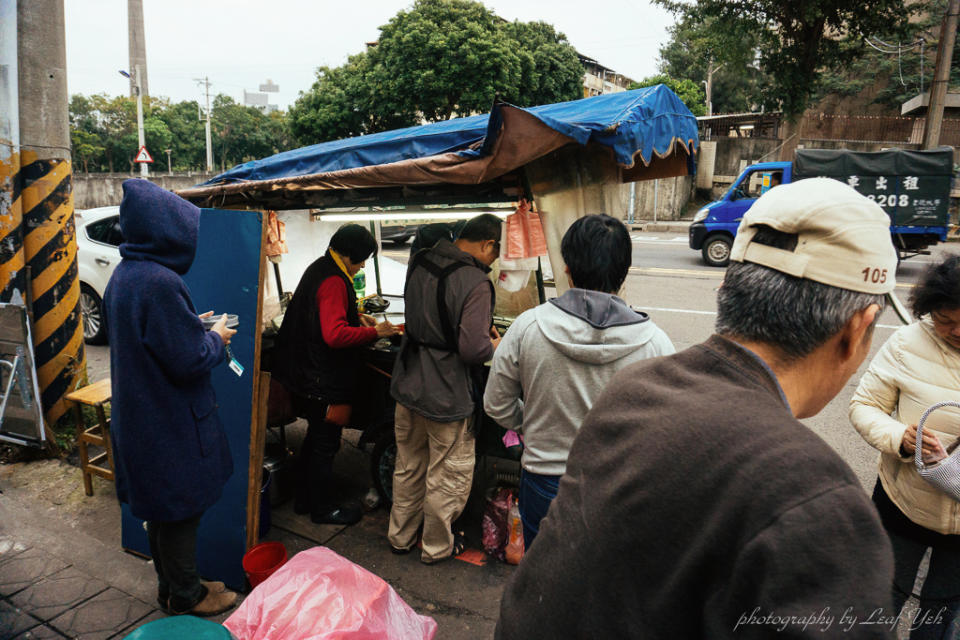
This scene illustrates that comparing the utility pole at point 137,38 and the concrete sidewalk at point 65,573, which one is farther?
the utility pole at point 137,38

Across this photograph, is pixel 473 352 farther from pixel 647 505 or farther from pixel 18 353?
pixel 18 353

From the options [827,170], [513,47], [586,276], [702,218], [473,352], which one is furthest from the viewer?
[513,47]

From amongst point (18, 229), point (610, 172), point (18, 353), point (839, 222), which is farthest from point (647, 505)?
point (18, 229)

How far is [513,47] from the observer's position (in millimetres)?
20750

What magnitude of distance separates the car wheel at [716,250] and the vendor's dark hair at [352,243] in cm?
1062

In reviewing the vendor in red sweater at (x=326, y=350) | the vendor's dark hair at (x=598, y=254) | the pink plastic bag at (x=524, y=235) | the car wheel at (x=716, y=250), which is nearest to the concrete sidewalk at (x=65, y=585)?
the vendor in red sweater at (x=326, y=350)

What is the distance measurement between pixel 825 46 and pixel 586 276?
1840 centimetres

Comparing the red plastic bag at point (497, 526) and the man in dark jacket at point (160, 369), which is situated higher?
the man in dark jacket at point (160, 369)

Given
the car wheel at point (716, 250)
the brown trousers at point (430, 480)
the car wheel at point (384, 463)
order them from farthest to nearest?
the car wheel at point (716, 250)
the car wheel at point (384, 463)
the brown trousers at point (430, 480)

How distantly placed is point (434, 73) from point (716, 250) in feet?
40.3

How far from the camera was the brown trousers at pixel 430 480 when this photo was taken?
3.02 m

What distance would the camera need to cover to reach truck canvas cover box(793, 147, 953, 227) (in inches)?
420

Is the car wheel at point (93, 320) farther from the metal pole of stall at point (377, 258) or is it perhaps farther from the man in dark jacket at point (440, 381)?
the man in dark jacket at point (440, 381)

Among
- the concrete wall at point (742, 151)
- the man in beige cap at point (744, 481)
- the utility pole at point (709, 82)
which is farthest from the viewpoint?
the utility pole at point (709, 82)
